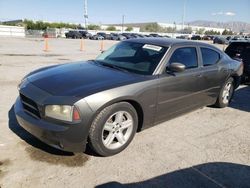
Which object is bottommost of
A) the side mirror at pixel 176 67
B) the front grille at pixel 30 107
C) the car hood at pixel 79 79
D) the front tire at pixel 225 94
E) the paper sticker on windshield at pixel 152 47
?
the front tire at pixel 225 94

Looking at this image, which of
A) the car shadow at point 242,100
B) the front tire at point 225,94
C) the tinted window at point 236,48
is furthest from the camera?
the tinted window at point 236,48

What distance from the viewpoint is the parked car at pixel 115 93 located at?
3080 millimetres

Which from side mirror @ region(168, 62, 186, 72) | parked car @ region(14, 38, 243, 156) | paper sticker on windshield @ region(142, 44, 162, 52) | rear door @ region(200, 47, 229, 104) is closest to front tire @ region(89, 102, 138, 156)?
parked car @ region(14, 38, 243, 156)

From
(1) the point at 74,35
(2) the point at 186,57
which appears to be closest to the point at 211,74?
(2) the point at 186,57

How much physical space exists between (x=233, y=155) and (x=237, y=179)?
0.65 meters

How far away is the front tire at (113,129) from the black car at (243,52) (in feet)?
20.4

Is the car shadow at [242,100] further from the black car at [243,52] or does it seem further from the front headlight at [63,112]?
the front headlight at [63,112]

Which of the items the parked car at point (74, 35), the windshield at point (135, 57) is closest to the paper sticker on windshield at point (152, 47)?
the windshield at point (135, 57)

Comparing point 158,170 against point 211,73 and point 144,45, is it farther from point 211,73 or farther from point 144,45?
point 211,73

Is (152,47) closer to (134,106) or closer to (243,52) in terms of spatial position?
(134,106)

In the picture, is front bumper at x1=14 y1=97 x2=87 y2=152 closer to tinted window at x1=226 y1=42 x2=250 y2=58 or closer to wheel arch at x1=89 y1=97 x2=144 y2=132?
wheel arch at x1=89 y1=97 x2=144 y2=132

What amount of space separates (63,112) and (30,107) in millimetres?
632

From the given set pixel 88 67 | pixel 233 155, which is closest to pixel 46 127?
pixel 88 67

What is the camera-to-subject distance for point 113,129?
11.6 ft
